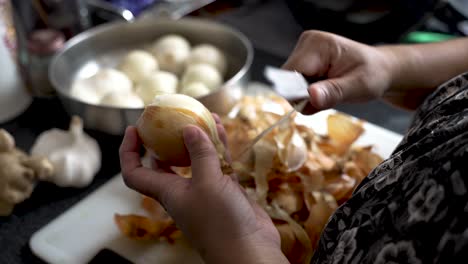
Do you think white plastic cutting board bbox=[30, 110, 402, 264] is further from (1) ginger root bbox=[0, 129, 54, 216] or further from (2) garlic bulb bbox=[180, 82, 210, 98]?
(2) garlic bulb bbox=[180, 82, 210, 98]

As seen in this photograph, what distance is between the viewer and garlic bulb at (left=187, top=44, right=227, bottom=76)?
899 mm

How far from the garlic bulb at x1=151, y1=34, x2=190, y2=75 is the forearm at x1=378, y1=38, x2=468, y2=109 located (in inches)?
15.2

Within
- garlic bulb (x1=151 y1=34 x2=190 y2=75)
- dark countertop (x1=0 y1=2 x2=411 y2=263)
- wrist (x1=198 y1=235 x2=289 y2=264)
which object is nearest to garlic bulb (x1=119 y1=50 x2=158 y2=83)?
garlic bulb (x1=151 y1=34 x2=190 y2=75)

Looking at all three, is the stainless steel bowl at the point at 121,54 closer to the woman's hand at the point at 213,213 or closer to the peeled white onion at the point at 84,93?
the peeled white onion at the point at 84,93

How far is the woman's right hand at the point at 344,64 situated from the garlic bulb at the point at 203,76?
24 centimetres

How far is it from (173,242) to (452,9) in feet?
2.56

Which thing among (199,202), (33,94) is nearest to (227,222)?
(199,202)

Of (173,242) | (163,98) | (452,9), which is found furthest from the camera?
(452,9)

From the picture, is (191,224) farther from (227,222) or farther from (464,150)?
(464,150)

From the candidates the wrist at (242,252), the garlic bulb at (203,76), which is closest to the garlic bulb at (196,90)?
the garlic bulb at (203,76)

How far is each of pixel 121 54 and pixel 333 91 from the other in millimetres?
544

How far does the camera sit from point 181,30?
3.22 ft

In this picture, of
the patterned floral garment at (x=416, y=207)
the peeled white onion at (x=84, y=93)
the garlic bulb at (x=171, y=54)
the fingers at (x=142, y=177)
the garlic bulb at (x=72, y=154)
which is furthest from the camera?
the garlic bulb at (x=171, y=54)

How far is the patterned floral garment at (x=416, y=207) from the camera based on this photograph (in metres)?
0.36
